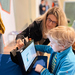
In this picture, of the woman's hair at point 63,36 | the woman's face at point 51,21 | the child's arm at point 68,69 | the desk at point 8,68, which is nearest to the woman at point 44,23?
the woman's face at point 51,21

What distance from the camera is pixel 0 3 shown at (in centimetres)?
91

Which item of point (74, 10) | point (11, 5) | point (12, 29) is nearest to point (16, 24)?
point (12, 29)

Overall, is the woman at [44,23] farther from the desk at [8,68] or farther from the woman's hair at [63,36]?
the woman's hair at [63,36]

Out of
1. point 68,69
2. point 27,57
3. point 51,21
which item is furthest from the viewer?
point 51,21

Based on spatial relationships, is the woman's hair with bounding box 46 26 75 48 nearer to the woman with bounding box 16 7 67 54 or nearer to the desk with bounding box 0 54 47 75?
the desk with bounding box 0 54 47 75

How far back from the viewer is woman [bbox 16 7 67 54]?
1.06m

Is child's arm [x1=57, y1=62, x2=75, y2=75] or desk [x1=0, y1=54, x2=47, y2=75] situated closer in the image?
child's arm [x1=57, y1=62, x2=75, y2=75]

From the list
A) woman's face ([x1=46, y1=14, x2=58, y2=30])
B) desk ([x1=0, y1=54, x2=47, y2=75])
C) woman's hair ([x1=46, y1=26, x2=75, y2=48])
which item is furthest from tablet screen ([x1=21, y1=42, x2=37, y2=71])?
woman's face ([x1=46, y1=14, x2=58, y2=30])

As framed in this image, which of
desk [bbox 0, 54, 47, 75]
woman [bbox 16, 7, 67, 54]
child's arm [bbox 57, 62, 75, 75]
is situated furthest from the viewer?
woman [bbox 16, 7, 67, 54]

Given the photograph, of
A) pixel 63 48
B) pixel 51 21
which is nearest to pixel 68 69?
pixel 63 48

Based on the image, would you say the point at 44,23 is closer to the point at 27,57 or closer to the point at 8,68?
the point at 27,57

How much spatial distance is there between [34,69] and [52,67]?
0.58 ft

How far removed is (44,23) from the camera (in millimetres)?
1154

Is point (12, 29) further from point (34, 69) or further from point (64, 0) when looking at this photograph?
point (64, 0)
